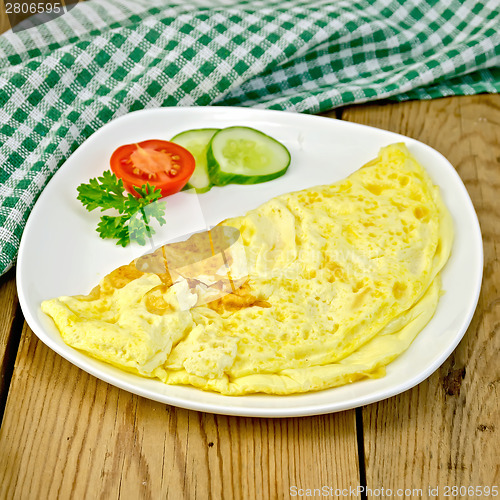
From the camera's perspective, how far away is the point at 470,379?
10.2 feet

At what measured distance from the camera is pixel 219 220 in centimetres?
371

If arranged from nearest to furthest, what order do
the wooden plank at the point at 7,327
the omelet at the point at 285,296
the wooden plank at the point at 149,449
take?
the wooden plank at the point at 149,449, the omelet at the point at 285,296, the wooden plank at the point at 7,327

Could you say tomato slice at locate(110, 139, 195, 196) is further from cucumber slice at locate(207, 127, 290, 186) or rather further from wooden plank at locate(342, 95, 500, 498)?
wooden plank at locate(342, 95, 500, 498)

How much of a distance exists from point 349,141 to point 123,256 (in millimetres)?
1652

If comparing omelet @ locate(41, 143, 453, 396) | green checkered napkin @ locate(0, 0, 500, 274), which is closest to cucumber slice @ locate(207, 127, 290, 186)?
omelet @ locate(41, 143, 453, 396)

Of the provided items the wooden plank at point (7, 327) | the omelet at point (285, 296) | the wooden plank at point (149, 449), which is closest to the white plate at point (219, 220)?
the omelet at point (285, 296)

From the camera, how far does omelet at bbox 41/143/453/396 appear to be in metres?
2.79

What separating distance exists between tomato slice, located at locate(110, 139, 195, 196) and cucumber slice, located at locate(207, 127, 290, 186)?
0.53 ft

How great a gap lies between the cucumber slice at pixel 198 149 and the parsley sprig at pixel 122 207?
0.32m

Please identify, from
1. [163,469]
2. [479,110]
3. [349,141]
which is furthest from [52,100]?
[479,110]

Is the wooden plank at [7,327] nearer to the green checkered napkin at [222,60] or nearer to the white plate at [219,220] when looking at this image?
the white plate at [219,220]

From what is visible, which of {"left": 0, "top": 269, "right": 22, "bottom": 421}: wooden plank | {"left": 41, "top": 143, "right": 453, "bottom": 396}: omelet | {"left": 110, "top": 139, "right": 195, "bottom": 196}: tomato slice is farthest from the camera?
{"left": 110, "top": 139, "right": 195, "bottom": 196}: tomato slice

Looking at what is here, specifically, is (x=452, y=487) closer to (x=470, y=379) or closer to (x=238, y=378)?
(x=470, y=379)

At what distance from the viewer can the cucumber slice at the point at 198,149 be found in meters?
3.88
